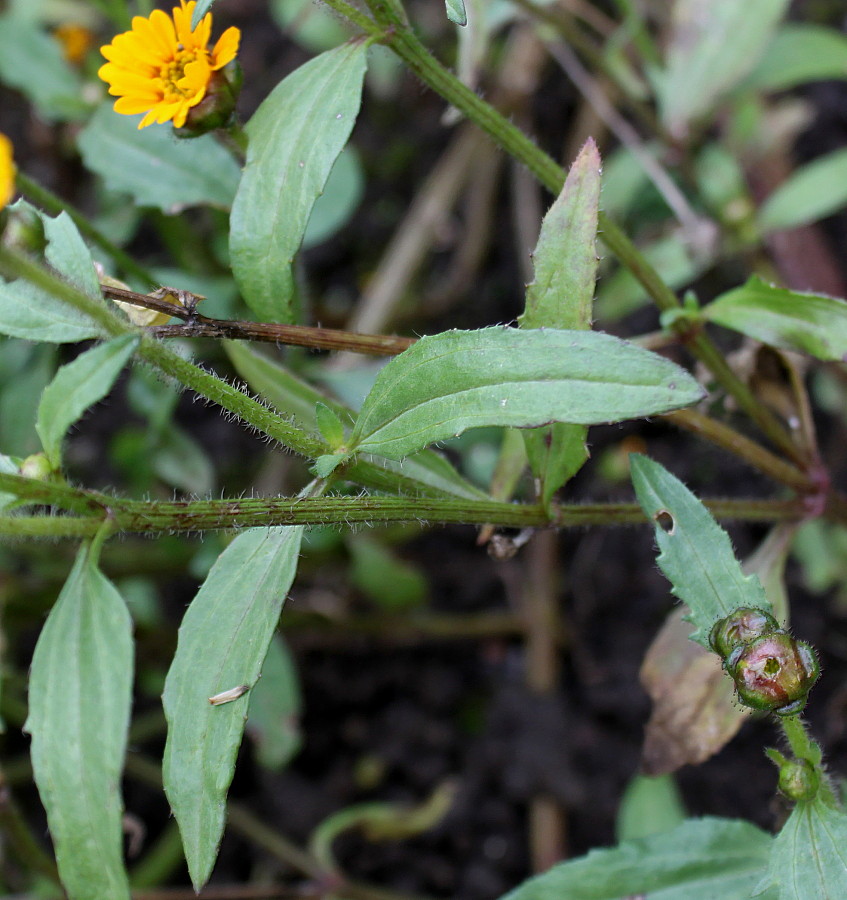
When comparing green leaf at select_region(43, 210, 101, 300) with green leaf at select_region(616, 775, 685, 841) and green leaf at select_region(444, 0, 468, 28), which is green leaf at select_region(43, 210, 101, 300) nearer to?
green leaf at select_region(444, 0, 468, 28)

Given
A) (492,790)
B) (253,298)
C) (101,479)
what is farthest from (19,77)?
(492,790)

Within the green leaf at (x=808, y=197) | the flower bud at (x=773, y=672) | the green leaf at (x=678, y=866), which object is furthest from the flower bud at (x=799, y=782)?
the green leaf at (x=808, y=197)

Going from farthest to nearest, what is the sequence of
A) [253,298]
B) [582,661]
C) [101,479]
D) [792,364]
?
[101,479] < [582,661] < [792,364] < [253,298]

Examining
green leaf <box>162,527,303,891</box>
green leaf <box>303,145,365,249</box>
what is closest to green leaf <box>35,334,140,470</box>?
green leaf <box>162,527,303,891</box>

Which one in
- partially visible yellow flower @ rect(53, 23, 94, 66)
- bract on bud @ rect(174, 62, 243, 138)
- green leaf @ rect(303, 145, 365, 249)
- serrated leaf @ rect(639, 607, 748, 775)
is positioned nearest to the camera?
bract on bud @ rect(174, 62, 243, 138)

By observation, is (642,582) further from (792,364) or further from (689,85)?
(689,85)
